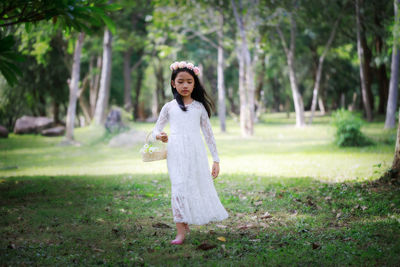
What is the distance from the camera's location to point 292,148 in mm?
14695

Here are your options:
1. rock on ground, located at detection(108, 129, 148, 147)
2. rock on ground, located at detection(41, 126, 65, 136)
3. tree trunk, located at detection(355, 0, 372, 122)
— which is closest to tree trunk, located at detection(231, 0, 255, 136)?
rock on ground, located at detection(108, 129, 148, 147)

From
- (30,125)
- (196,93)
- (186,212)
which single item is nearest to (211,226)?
(186,212)

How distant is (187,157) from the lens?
452 cm

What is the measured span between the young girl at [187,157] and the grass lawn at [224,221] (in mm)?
343

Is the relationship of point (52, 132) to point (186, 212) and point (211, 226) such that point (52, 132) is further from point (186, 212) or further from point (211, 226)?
point (186, 212)

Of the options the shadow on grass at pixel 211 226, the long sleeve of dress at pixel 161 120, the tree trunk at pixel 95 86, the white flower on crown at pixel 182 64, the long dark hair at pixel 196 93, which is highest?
the tree trunk at pixel 95 86

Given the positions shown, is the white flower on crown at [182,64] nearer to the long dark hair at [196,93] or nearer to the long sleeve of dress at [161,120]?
the long dark hair at [196,93]

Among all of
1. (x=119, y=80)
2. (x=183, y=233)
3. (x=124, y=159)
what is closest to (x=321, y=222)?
(x=183, y=233)

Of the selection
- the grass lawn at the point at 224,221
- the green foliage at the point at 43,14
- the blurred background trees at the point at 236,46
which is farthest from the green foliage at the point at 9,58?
the blurred background trees at the point at 236,46

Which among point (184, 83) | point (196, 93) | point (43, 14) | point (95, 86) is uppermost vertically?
point (95, 86)

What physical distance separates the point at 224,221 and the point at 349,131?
30.9 ft

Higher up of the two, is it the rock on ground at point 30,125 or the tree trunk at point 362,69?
the tree trunk at point 362,69

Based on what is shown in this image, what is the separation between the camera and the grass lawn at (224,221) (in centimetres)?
392

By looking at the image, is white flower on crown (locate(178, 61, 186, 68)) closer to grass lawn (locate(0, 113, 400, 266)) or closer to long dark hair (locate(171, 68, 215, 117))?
long dark hair (locate(171, 68, 215, 117))
